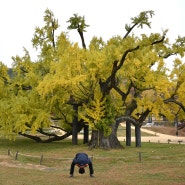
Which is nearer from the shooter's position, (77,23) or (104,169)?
(104,169)

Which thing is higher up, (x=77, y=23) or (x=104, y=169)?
(x=77, y=23)

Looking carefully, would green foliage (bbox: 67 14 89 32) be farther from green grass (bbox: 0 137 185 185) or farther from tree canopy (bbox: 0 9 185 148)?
green grass (bbox: 0 137 185 185)

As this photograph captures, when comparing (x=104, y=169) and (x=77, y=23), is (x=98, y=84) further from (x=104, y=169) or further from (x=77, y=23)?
(x=104, y=169)

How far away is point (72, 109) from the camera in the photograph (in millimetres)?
36625

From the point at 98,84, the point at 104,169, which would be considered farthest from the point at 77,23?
the point at 104,169

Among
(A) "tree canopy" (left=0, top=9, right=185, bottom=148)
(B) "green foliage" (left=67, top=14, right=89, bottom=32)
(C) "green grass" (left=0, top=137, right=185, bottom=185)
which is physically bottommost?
(C) "green grass" (left=0, top=137, right=185, bottom=185)

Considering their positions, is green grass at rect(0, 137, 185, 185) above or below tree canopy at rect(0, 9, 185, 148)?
below

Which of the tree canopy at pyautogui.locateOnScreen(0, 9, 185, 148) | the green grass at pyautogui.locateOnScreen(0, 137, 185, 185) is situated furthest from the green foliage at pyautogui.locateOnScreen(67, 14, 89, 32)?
the green grass at pyautogui.locateOnScreen(0, 137, 185, 185)

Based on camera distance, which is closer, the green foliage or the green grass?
the green grass

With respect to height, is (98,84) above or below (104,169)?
above

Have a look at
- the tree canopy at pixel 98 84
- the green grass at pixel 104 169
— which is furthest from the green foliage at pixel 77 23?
the green grass at pixel 104 169

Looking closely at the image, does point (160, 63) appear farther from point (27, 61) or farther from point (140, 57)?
point (27, 61)

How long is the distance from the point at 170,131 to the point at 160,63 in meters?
36.1

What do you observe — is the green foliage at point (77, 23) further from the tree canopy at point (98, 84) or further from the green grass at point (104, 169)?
the green grass at point (104, 169)
